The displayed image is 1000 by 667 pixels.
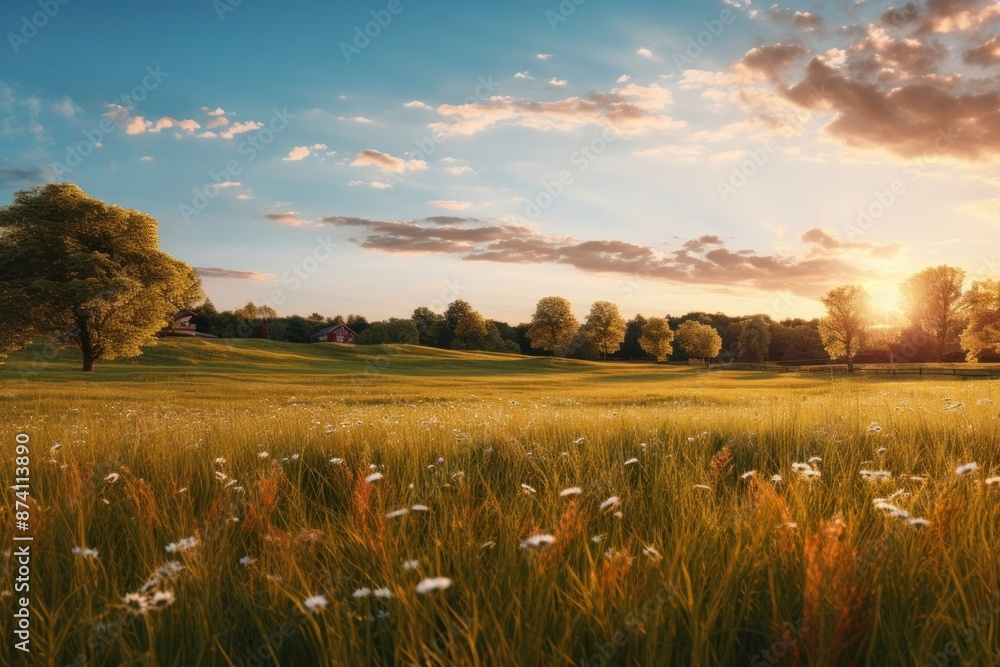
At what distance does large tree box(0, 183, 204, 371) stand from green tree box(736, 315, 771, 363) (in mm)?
122552

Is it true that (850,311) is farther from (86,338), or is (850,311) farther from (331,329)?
(331,329)

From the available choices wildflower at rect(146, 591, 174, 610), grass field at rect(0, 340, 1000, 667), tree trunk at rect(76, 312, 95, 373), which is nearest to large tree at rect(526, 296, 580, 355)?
tree trunk at rect(76, 312, 95, 373)

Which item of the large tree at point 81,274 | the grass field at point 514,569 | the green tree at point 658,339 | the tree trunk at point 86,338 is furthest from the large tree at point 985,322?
the tree trunk at point 86,338

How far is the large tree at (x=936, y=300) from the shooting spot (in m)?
81.4

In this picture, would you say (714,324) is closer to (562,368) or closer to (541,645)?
(562,368)

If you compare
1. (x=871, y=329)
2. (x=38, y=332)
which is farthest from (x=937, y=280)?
(x=38, y=332)

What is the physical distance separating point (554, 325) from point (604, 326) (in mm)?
9999

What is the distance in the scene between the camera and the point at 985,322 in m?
65.2

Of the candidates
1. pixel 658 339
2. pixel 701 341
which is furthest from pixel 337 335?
pixel 701 341

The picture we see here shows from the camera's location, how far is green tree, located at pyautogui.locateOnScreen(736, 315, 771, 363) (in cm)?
13438

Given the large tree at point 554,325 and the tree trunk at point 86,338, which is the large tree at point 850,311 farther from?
the tree trunk at point 86,338

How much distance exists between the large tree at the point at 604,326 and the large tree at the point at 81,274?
8223 cm

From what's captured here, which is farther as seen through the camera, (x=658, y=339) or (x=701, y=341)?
(x=701, y=341)

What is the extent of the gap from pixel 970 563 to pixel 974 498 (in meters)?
1.03
